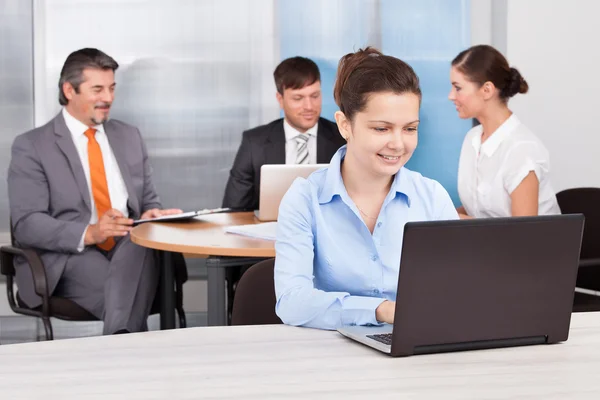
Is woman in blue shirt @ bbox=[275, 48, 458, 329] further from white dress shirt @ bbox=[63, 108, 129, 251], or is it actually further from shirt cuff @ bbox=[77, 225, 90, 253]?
white dress shirt @ bbox=[63, 108, 129, 251]

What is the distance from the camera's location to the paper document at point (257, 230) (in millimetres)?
3391

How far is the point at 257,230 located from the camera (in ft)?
11.5

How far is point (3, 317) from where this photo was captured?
5.54 m

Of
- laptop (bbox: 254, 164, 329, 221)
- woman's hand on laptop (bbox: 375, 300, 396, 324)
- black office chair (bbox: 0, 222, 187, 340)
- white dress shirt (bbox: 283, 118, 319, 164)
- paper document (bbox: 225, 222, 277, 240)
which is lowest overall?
black office chair (bbox: 0, 222, 187, 340)

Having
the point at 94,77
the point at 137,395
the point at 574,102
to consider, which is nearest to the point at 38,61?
the point at 94,77

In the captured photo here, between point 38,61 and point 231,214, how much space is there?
6.30 ft

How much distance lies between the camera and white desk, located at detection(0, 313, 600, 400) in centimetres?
148

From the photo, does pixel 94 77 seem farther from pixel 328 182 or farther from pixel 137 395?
pixel 137 395

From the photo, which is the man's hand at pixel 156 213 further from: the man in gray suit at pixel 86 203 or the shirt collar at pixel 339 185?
the shirt collar at pixel 339 185

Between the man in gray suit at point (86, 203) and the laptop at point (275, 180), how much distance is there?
0.54m

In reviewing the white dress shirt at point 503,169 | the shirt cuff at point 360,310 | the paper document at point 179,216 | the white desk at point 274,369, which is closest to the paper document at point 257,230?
the paper document at point 179,216

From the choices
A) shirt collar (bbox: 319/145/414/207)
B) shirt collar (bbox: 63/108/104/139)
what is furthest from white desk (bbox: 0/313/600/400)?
shirt collar (bbox: 63/108/104/139)

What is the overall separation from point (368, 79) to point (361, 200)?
32 centimetres

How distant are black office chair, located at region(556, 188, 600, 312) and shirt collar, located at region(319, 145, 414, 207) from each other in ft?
4.56
